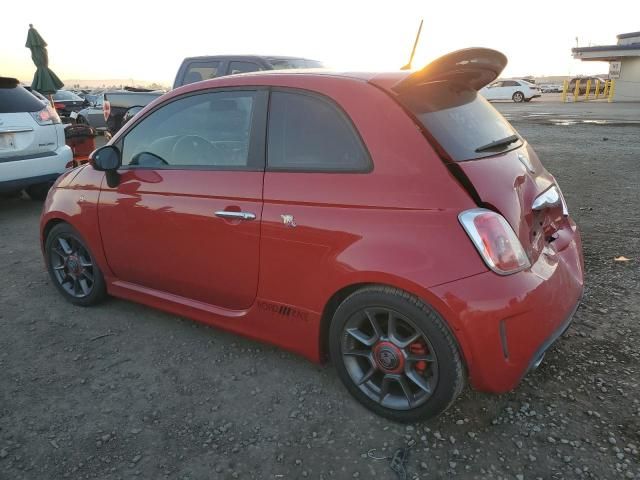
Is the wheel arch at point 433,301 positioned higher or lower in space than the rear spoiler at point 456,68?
lower

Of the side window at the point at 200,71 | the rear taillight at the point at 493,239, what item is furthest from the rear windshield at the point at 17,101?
the rear taillight at the point at 493,239

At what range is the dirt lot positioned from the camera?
2.18 metres

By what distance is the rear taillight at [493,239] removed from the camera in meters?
2.08

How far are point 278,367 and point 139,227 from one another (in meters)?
1.24

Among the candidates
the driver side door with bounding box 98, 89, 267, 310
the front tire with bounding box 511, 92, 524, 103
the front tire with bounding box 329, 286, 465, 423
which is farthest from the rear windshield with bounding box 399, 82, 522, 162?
the front tire with bounding box 511, 92, 524, 103

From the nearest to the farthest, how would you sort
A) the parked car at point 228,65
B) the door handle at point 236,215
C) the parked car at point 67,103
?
1. the door handle at point 236,215
2. the parked car at point 228,65
3. the parked car at point 67,103

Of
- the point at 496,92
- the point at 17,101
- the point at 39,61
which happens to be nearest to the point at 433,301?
the point at 17,101

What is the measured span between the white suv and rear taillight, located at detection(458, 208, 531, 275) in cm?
576

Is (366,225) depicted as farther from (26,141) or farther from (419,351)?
(26,141)

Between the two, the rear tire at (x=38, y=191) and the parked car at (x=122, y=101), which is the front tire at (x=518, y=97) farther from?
the rear tire at (x=38, y=191)

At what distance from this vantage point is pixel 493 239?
6.89 feet

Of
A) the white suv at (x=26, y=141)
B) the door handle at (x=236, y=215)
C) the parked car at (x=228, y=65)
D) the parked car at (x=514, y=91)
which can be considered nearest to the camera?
the door handle at (x=236, y=215)

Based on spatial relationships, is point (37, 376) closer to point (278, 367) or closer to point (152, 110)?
point (278, 367)

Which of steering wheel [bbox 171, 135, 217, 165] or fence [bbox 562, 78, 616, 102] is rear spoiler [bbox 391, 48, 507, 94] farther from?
fence [bbox 562, 78, 616, 102]
